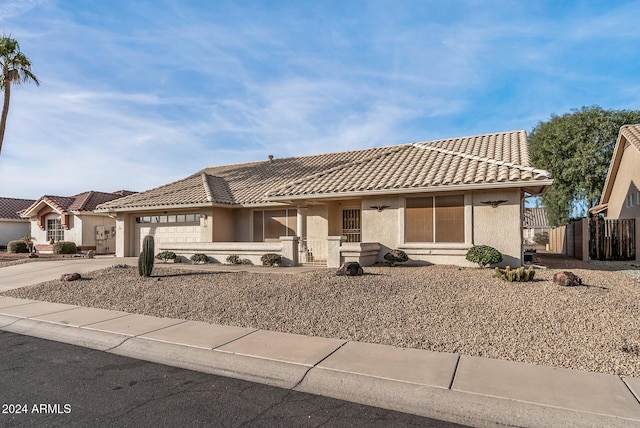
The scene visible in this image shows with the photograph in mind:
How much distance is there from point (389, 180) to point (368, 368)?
10.5m

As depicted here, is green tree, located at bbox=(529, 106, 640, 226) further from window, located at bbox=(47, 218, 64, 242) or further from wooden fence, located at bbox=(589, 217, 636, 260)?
window, located at bbox=(47, 218, 64, 242)

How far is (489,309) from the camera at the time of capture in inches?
321

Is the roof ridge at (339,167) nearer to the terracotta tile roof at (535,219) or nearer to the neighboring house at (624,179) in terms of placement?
the neighboring house at (624,179)

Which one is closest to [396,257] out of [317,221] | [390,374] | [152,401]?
[317,221]

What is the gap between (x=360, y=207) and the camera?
17688 millimetres

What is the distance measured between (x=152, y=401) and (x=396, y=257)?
10634mm

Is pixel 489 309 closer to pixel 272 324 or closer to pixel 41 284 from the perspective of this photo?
pixel 272 324

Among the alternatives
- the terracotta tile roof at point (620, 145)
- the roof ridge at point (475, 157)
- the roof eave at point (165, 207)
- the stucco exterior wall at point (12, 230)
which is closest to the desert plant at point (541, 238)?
the terracotta tile roof at point (620, 145)

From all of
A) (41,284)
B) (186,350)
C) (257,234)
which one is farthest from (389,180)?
(41,284)

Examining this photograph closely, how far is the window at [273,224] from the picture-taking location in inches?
759

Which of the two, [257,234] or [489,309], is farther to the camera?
[257,234]

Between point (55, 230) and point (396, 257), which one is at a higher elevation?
point (55, 230)

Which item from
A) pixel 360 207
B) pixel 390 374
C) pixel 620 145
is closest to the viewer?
pixel 390 374

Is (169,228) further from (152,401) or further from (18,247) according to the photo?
(152,401)
